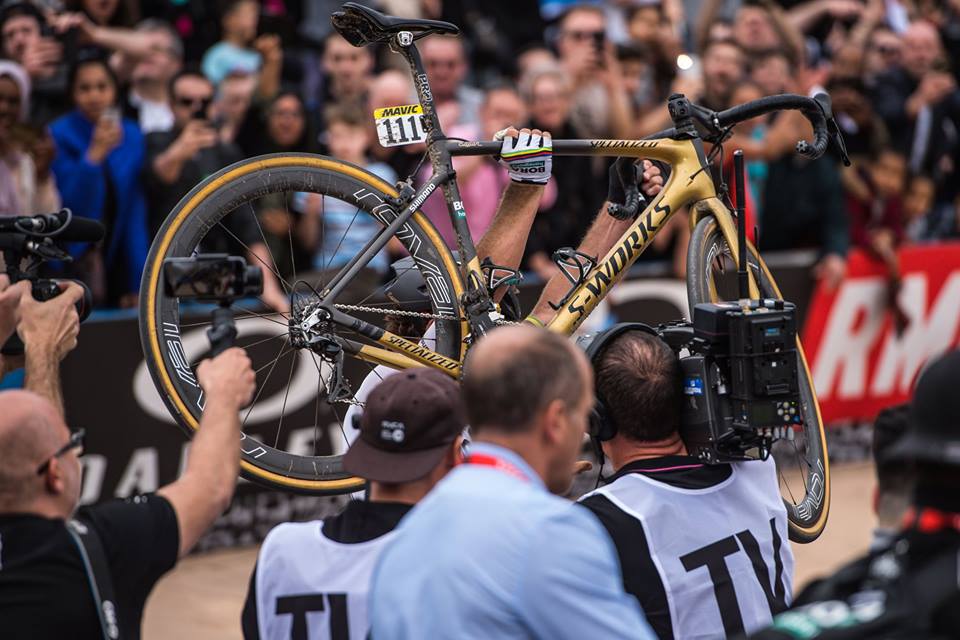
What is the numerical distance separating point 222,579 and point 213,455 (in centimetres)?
480

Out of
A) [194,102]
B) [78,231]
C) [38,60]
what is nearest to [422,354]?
[78,231]

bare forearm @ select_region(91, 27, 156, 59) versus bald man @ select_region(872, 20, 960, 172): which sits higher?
bare forearm @ select_region(91, 27, 156, 59)

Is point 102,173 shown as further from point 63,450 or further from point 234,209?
point 63,450

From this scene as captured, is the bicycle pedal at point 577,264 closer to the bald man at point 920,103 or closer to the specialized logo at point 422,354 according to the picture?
the specialized logo at point 422,354

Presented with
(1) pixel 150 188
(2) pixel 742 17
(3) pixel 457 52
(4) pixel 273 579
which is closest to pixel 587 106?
(3) pixel 457 52

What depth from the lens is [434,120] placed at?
4789 millimetres

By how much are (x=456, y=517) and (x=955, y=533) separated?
989 millimetres

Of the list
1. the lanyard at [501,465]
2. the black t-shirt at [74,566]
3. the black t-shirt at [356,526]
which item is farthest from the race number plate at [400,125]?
the lanyard at [501,465]

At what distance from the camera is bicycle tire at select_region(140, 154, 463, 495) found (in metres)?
4.48

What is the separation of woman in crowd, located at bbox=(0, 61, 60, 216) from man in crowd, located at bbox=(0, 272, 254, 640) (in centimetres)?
435

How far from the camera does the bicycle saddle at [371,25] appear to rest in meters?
4.62

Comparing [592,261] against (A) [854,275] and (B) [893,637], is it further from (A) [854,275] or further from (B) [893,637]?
(A) [854,275]

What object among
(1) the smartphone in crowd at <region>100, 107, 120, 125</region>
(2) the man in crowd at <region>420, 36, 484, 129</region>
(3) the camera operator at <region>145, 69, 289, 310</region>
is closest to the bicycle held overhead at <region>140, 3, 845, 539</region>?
(3) the camera operator at <region>145, 69, 289, 310</region>

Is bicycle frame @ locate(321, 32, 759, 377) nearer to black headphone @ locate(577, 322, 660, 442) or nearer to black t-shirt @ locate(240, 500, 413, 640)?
black headphone @ locate(577, 322, 660, 442)
